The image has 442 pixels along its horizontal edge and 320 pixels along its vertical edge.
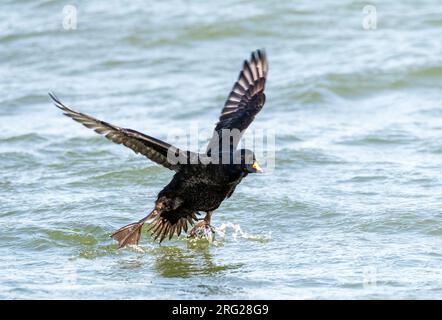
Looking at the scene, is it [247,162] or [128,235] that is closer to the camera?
[247,162]

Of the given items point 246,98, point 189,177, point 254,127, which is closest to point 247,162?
point 189,177

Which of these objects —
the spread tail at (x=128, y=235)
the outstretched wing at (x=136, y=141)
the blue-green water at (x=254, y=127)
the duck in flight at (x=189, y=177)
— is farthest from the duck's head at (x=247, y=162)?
the spread tail at (x=128, y=235)

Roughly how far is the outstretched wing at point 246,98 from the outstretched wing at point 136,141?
881 millimetres

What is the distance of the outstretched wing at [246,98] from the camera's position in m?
9.60

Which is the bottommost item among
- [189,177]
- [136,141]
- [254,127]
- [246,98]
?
[254,127]

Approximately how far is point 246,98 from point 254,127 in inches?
139

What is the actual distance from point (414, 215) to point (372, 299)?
235 centimetres

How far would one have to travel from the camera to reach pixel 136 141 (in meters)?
8.45

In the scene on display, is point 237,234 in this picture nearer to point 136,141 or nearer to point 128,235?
point 128,235

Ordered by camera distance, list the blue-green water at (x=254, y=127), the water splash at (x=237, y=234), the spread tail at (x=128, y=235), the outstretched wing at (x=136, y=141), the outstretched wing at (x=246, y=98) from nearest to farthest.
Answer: the outstretched wing at (x=136, y=141), the blue-green water at (x=254, y=127), the spread tail at (x=128, y=235), the water splash at (x=237, y=234), the outstretched wing at (x=246, y=98)

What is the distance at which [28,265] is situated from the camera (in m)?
8.73

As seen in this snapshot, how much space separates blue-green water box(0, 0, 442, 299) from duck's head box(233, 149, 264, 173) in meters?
0.84

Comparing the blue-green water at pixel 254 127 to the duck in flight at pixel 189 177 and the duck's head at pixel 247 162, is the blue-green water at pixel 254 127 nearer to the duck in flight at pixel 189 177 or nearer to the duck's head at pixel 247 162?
the duck in flight at pixel 189 177

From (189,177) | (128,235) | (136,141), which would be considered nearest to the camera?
(136,141)
